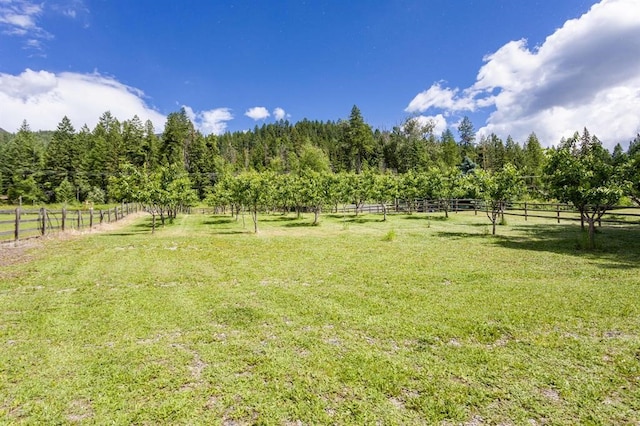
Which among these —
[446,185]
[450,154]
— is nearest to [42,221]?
[446,185]

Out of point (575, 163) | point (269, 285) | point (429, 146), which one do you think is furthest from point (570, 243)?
point (429, 146)

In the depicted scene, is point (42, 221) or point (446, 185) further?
point (446, 185)

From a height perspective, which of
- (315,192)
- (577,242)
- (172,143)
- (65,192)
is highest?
(172,143)

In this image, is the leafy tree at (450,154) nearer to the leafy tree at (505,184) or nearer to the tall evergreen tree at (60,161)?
the leafy tree at (505,184)

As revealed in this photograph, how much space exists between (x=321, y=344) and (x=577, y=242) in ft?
48.8

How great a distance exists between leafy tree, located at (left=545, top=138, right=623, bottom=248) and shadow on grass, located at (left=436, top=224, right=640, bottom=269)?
0.81 m

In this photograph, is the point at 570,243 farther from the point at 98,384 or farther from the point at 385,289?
the point at 98,384

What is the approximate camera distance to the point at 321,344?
528cm

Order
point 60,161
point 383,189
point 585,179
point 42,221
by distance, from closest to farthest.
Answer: point 585,179, point 42,221, point 383,189, point 60,161

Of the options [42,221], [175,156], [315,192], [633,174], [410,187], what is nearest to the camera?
[633,174]

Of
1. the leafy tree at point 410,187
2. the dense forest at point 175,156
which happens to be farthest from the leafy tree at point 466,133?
the leafy tree at point 410,187

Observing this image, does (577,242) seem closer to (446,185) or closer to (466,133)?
(446,185)

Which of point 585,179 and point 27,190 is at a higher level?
point 27,190

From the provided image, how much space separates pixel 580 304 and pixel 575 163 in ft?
33.8
